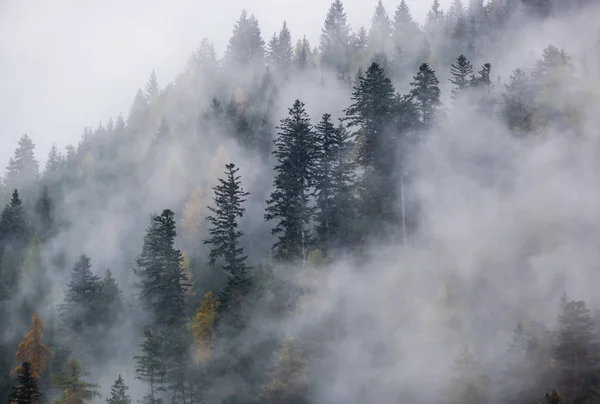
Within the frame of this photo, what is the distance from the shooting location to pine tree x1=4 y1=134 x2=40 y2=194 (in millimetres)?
118238

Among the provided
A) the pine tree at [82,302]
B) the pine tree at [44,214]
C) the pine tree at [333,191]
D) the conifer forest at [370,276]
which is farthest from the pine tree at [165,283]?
the pine tree at [44,214]

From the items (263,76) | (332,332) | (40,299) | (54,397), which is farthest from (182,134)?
(332,332)

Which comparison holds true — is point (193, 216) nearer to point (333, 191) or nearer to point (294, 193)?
point (294, 193)

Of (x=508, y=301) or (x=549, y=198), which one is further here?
(x=549, y=198)

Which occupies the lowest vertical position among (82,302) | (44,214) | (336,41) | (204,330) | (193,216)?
(204,330)

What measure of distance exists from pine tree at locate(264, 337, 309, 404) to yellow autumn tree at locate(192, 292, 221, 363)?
8.05 meters

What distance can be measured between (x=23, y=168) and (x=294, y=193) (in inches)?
3637

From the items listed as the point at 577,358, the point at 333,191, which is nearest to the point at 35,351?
the point at 333,191

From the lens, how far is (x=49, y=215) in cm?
9806

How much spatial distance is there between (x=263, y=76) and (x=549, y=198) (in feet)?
227

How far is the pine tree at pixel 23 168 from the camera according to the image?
118 meters

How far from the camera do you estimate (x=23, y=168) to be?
12262cm

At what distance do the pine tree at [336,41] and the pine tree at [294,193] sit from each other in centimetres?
6342

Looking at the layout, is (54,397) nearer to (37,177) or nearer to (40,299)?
(40,299)
